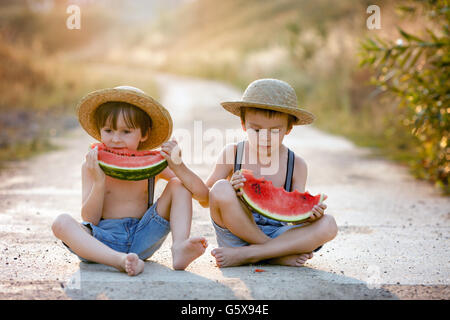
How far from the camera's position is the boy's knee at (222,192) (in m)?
3.57

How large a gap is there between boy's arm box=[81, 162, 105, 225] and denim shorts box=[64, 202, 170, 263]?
0.07 metres

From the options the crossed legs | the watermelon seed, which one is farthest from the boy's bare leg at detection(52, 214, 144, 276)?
the watermelon seed

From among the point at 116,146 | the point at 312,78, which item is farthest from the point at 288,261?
the point at 312,78

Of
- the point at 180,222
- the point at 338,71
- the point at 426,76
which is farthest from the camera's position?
the point at 338,71

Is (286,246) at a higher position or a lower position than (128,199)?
lower

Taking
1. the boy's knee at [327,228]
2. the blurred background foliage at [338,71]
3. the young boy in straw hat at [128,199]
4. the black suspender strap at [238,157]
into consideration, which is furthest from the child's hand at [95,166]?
the blurred background foliage at [338,71]

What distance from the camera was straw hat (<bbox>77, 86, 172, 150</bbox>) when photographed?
373cm

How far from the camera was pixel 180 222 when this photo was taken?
12.0 feet

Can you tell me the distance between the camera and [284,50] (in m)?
22.3

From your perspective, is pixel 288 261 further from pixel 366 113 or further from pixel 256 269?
pixel 366 113

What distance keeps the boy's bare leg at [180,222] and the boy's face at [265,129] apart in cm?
63

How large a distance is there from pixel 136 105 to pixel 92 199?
75cm

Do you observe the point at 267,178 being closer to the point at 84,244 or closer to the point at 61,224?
the point at 84,244

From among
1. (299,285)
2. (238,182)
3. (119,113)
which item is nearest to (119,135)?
(119,113)
